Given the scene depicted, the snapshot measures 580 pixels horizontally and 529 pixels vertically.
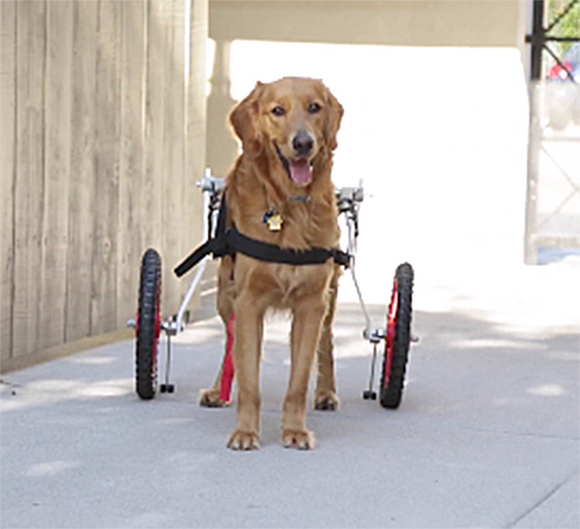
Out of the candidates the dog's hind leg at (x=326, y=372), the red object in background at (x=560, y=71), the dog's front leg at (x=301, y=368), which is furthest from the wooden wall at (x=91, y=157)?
the red object in background at (x=560, y=71)

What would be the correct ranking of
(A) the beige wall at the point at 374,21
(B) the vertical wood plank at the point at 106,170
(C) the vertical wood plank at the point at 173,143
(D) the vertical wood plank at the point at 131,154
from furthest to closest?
(A) the beige wall at the point at 374,21 → (C) the vertical wood plank at the point at 173,143 → (D) the vertical wood plank at the point at 131,154 → (B) the vertical wood plank at the point at 106,170

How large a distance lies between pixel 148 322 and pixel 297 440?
0.94m

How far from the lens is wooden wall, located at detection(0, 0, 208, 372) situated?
6926 millimetres

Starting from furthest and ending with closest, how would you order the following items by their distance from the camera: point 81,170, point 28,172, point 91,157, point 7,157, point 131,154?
point 131,154 → point 91,157 → point 81,170 → point 28,172 → point 7,157

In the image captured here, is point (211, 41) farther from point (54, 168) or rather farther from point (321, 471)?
point (321, 471)

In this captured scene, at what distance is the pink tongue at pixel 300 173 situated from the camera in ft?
17.9

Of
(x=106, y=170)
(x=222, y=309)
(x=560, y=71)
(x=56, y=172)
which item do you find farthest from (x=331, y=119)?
(x=560, y=71)

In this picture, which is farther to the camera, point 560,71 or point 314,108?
point 560,71

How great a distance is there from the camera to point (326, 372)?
6.31 metres

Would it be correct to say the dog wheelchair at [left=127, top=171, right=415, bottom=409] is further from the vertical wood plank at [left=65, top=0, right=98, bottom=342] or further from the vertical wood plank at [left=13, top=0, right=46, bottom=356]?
the vertical wood plank at [left=65, top=0, right=98, bottom=342]

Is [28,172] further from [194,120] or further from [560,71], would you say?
[560,71]

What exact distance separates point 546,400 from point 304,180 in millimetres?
1926

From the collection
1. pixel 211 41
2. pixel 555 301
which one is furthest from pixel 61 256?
pixel 211 41

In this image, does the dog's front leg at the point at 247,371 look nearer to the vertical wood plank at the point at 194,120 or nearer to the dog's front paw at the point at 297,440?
the dog's front paw at the point at 297,440
